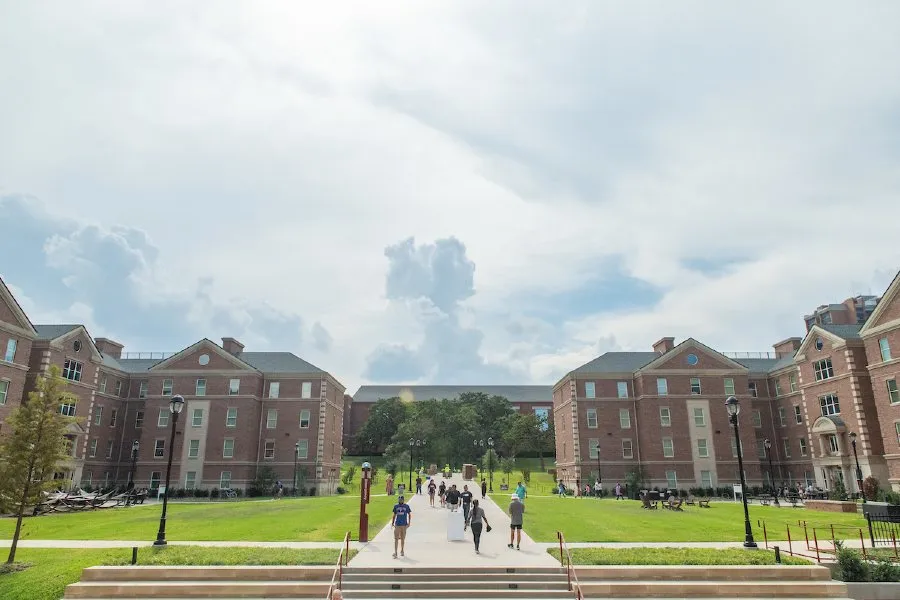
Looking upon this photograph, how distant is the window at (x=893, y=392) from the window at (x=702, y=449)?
16.4 metres

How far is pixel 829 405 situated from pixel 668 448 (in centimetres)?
1364

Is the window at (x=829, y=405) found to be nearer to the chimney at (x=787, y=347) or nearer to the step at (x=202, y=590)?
the chimney at (x=787, y=347)

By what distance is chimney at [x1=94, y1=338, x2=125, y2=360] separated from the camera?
6135cm

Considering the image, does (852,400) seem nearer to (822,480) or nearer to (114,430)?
(822,480)

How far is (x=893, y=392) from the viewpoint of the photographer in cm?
4134

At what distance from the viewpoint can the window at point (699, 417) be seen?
55.4 metres

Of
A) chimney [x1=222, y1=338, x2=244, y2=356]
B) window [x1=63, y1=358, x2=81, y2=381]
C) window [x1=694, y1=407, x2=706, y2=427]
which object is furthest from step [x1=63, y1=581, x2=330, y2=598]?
window [x1=694, y1=407, x2=706, y2=427]

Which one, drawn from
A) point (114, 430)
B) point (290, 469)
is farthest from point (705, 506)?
point (114, 430)

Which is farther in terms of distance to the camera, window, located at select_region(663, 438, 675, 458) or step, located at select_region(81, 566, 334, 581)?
window, located at select_region(663, 438, 675, 458)

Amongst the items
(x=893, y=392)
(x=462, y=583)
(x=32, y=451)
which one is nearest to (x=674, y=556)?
(x=462, y=583)

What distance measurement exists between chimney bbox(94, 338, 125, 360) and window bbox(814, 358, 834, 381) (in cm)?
6792

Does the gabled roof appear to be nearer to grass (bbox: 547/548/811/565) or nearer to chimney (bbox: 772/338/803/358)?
chimney (bbox: 772/338/803/358)

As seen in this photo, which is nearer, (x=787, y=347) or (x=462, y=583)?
(x=462, y=583)

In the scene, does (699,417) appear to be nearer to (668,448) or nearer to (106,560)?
(668,448)
